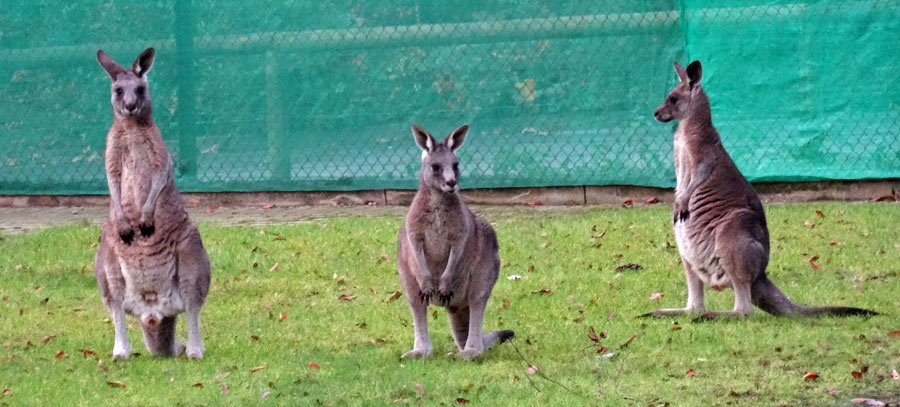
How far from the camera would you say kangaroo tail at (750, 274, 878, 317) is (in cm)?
582

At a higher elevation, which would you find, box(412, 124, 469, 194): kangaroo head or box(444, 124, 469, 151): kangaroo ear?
box(444, 124, 469, 151): kangaroo ear

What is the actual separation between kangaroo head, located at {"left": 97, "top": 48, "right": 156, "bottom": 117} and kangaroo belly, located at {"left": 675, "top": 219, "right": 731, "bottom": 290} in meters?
2.62

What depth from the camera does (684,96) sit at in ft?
22.0

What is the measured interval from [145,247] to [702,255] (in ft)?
8.52

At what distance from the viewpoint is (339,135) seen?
9914 mm

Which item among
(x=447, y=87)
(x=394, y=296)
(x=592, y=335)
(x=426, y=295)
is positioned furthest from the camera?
(x=447, y=87)

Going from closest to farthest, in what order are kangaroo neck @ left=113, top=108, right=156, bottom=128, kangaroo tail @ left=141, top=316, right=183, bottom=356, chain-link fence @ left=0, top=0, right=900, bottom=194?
kangaroo tail @ left=141, top=316, right=183, bottom=356 < kangaroo neck @ left=113, top=108, right=156, bottom=128 < chain-link fence @ left=0, top=0, right=900, bottom=194

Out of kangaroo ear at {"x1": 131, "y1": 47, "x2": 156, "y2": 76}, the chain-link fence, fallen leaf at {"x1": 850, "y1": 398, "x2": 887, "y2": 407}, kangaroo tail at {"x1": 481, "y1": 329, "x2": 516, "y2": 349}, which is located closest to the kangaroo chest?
kangaroo ear at {"x1": 131, "y1": 47, "x2": 156, "y2": 76}

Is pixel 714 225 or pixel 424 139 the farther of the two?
pixel 714 225

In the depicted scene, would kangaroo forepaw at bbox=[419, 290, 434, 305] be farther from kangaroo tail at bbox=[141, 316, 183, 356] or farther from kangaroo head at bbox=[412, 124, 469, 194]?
kangaroo tail at bbox=[141, 316, 183, 356]

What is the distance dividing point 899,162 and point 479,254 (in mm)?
4987

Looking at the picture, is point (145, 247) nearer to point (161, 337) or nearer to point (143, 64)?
point (161, 337)

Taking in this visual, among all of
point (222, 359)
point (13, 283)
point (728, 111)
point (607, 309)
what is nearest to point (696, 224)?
point (607, 309)

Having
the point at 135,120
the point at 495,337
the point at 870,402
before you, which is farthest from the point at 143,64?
the point at 870,402
